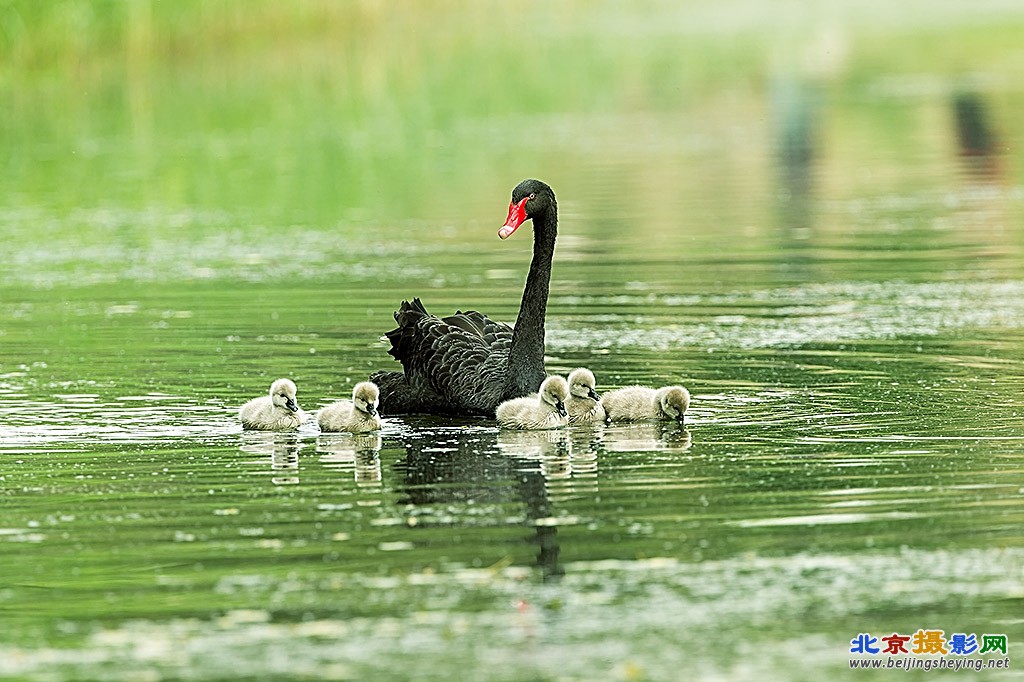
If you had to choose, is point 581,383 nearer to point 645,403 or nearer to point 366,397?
point 645,403

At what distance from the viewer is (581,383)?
30.6 feet

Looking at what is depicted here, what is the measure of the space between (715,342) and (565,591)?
5473mm

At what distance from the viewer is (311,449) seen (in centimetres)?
897

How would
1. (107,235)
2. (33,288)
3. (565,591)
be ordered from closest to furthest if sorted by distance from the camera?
(565,591) → (33,288) → (107,235)

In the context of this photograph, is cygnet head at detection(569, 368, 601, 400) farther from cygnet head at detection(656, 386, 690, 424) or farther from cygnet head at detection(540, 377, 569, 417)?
cygnet head at detection(656, 386, 690, 424)

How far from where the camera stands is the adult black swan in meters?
9.73

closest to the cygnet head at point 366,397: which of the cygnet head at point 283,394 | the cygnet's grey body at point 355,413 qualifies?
the cygnet's grey body at point 355,413

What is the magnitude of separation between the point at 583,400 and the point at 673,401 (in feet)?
1.52

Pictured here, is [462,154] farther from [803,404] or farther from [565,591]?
[565,591]

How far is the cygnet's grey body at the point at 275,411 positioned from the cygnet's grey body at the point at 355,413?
0.15m

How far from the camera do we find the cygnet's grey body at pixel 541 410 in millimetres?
9227

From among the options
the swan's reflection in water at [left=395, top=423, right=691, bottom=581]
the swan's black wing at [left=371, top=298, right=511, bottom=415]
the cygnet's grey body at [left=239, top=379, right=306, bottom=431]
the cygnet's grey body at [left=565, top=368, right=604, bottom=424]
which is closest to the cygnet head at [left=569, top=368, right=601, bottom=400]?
the cygnet's grey body at [left=565, top=368, right=604, bottom=424]

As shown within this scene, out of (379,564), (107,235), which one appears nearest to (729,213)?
(107,235)

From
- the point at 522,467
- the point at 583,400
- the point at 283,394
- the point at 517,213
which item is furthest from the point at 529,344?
the point at 522,467
